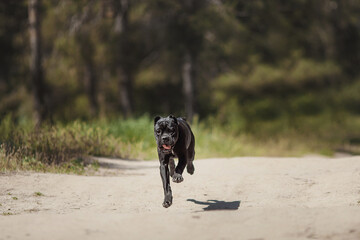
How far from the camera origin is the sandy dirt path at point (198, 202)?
197 inches

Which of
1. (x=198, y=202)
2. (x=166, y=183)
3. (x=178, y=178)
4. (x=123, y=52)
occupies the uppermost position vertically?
(x=123, y=52)

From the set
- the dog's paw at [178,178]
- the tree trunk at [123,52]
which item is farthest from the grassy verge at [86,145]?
the dog's paw at [178,178]

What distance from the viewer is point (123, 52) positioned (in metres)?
18.8

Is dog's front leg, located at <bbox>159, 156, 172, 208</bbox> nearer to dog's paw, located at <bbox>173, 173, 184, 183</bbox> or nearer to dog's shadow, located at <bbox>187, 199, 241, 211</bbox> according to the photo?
dog's paw, located at <bbox>173, 173, 184, 183</bbox>

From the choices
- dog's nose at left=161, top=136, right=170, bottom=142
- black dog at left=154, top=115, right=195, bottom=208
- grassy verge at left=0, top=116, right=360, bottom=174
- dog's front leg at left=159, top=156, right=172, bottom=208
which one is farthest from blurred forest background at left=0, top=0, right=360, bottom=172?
dog's nose at left=161, top=136, right=170, bottom=142

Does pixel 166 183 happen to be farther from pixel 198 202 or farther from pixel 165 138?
pixel 198 202

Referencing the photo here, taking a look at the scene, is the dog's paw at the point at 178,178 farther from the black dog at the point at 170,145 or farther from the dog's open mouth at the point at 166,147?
the dog's open mouth at the point at 166,147

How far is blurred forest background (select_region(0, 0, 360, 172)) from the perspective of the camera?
18.6 meters

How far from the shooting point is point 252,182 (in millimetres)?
7711

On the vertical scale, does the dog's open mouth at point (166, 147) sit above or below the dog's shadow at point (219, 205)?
above

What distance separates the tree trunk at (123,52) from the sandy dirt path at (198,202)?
331 inches

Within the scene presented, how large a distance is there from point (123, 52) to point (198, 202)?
12756 millimetres

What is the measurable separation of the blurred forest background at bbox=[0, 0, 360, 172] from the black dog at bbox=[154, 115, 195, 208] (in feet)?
32.7

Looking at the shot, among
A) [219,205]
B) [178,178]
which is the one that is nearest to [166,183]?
[178,178]
